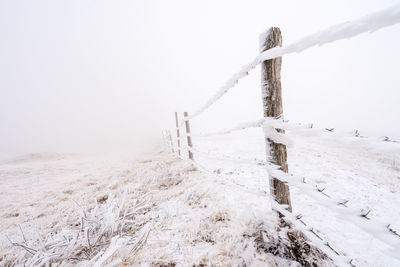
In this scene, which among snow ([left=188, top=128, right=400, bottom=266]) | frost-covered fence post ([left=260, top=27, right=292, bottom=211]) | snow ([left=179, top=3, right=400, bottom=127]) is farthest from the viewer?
frost-covered fence post ([left=260, top=27, right=292, bottom=211])

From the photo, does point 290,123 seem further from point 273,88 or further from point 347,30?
point 347,30

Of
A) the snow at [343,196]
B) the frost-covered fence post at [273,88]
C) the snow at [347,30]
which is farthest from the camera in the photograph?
the frost-covered fence post at [273,88]

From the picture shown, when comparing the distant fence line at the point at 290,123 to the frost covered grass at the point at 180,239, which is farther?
the frost covered grass at the point at 180,239

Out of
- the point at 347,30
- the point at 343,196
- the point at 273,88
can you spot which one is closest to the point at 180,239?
the point at 273,88

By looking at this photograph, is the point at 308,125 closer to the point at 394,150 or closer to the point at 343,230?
the point at 394,150

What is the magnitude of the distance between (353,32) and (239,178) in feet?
10.9

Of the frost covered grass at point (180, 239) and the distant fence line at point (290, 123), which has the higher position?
the distant fence line at point (290, 123)

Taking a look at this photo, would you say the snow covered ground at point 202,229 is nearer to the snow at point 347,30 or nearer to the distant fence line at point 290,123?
the distant fence line at point 290,123

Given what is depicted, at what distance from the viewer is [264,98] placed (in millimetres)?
1588

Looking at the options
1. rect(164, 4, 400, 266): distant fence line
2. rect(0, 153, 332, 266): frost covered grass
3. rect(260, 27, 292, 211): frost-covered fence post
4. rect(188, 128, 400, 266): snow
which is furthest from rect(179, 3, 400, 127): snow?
rect(0, 153, 332, 266): frost covered grass

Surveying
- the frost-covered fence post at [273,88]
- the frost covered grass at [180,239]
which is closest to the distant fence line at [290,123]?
the frost-covered fence post at [273,88]

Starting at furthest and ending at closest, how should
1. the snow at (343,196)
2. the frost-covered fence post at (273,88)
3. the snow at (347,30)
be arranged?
the frost-covered fence post at (273,88)
the snow at (343,196)
the snow at (347,30)

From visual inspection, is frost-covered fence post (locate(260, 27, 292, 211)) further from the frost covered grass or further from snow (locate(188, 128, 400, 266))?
A: the frost covered grass

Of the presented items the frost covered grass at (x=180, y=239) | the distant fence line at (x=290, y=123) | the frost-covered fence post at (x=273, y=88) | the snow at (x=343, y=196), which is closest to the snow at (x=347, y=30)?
the distant fence line at (x=290, y=123)
